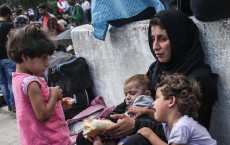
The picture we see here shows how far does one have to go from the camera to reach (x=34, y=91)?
2.62m

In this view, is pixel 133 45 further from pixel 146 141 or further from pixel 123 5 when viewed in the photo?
pixel 146 141

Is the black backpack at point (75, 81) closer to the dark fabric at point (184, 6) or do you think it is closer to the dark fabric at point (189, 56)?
the dark fabric at point (184, 6)

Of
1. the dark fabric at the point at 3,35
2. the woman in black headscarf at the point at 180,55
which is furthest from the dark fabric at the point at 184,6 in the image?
the dark fabric at the point at 3,35

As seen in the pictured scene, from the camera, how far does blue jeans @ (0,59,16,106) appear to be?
22.2 ft

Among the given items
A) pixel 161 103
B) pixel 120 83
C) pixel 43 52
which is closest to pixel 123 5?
pixel 120 83

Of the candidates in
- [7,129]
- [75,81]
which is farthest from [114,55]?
[7,129]

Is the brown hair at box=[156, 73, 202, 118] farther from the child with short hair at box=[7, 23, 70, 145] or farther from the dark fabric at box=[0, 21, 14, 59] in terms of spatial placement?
the dark fabric at box=[0, 21, 14, 59]

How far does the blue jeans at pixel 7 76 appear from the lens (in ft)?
22.2

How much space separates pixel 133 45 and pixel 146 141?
160 cm

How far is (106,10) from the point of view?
408 centimetres

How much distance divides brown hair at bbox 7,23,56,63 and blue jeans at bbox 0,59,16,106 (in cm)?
420

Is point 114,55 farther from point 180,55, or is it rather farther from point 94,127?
point 180,55

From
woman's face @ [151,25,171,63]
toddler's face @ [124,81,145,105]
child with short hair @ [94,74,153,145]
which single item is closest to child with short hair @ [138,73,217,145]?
woman's face @ [151,25,171,63]

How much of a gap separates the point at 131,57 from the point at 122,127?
1.30 m
